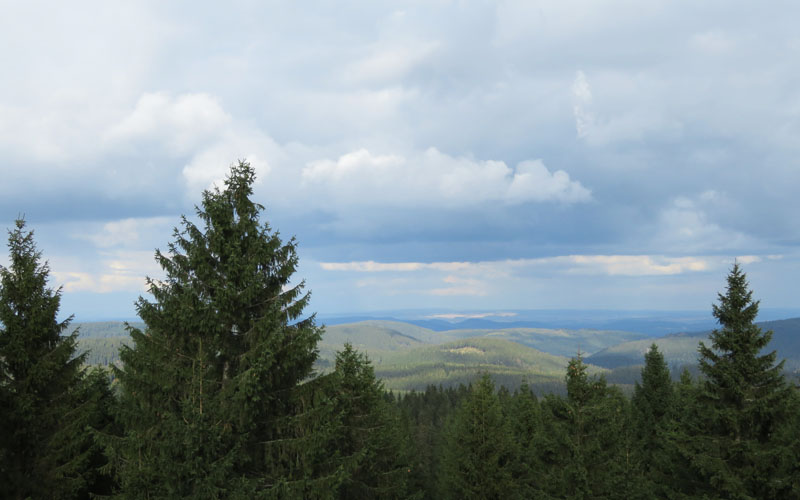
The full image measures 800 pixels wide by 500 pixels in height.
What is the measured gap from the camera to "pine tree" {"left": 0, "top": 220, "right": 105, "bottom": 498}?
16953 millimetres

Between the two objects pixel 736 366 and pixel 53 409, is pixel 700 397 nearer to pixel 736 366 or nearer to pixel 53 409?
pixel 736 366

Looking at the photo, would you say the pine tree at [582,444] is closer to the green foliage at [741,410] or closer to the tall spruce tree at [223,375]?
the green foliage at [741,410]

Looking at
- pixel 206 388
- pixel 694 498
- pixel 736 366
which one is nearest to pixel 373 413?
pixel 206 388

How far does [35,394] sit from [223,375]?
8.24 m

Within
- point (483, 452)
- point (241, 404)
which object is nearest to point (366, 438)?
point (483, 452)

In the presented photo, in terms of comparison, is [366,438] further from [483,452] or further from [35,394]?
[35,394]

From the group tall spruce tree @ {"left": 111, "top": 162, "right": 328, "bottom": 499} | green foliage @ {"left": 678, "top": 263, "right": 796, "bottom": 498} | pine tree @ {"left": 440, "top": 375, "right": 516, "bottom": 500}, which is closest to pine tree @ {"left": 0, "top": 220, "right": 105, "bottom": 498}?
tall spruce tree @ {"left": 111, "top": 162, "right": 328, "bottom": 499}

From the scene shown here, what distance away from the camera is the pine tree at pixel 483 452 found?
29.6 metres

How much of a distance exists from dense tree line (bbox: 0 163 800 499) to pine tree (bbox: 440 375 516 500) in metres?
4.48

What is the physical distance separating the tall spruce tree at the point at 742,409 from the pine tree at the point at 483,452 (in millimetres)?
11347

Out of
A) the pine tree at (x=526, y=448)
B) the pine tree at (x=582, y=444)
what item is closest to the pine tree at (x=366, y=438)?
the pine tree at (x=526, y=448)

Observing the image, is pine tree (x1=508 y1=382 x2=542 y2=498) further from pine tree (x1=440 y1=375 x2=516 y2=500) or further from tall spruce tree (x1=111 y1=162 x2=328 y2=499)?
tall spruce tree (x1=111 y1=162 x2=328 y2=499)

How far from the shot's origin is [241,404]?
1382cm

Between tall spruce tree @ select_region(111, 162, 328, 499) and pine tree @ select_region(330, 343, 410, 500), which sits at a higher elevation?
tall spruce tree @ select_region(111, 162, 328, 499)
